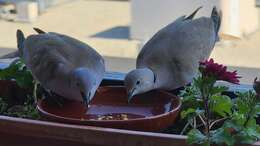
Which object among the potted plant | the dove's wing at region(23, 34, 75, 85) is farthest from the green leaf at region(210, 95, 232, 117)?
the dove's wing at region(23, 34, 75, 85)

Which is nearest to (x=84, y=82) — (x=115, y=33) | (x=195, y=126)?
(x=195, y=126)

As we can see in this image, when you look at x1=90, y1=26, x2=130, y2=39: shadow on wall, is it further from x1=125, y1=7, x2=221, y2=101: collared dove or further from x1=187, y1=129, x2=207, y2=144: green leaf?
x1=187, y1=129, x2=207, y2=144: green leaf

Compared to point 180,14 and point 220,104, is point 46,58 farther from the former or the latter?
point 180,14

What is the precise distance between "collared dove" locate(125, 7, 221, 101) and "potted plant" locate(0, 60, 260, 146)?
10cm

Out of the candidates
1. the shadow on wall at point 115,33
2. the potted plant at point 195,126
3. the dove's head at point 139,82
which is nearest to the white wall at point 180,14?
the shadow on wall at point 115,33

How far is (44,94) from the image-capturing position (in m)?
1.01

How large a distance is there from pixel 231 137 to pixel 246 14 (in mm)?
1958

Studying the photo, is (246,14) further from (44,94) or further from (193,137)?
(193,137)

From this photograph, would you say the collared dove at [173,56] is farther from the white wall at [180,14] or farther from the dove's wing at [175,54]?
the white wall at [180,14]

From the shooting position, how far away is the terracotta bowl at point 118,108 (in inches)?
34.2

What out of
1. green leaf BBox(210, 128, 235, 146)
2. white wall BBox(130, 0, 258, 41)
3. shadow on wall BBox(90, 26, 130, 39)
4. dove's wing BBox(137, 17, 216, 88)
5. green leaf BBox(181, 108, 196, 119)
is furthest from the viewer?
shadow on wall BBox(90, 26, 130, 39)

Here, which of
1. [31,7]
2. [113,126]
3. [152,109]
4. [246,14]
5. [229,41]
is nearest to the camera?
[113,126]

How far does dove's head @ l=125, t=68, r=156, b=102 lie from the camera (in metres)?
0.93

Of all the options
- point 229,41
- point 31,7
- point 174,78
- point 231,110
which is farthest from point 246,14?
point 231,110
